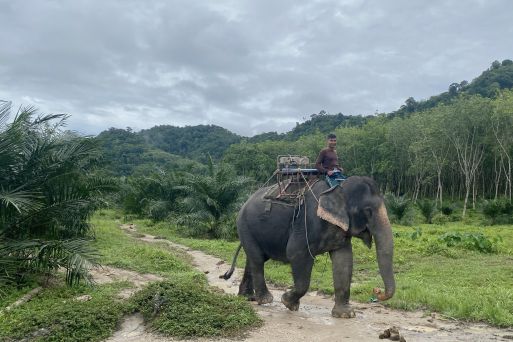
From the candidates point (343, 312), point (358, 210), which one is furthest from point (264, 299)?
point (358, 210)

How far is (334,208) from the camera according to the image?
739 cm

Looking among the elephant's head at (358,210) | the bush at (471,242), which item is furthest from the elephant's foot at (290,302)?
the bush at (471,242)

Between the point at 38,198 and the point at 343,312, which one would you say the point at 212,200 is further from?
the point at 343,312

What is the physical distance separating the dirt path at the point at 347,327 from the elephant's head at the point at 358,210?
3.96 ft

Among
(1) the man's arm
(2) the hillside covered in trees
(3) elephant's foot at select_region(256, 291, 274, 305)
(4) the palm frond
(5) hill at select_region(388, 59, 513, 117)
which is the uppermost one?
(5) hill at select_region(388, 59, 513, 117)

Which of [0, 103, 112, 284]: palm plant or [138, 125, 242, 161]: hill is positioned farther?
[138, 125, 242, 161]: hill

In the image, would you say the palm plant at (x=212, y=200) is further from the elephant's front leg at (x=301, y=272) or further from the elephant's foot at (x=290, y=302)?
the elephant's front leg at (x=301, y=272)

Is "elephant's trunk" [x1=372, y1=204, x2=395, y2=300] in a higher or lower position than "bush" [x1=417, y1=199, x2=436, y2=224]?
higher

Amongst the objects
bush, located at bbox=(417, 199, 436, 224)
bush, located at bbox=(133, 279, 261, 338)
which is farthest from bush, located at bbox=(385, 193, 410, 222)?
bush, located at bbox=(133, 279, 261, 338)

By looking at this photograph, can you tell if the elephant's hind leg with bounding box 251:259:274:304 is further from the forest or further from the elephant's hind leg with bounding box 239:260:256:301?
the forest

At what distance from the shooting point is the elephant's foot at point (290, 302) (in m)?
7.80

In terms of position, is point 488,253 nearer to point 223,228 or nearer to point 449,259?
point 449,259

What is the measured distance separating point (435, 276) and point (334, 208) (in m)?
5.48

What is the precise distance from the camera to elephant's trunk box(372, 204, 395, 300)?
6.74m
